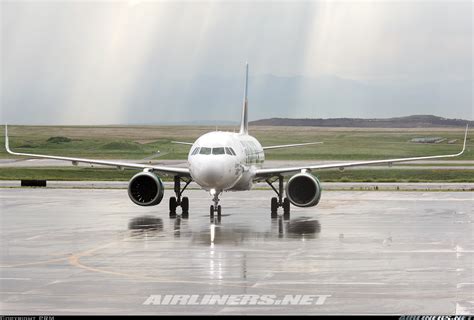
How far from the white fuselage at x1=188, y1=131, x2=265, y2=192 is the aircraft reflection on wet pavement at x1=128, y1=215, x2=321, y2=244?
1781 mm

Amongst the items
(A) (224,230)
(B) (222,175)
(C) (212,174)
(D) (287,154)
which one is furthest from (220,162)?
(D) (287,154)

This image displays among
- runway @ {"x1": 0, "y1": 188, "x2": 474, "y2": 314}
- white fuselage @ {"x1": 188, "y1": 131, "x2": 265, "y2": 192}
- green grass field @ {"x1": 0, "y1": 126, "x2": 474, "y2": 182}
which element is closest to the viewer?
runway @ {"x1": 0, "y1": 188, "x2": 474, "y2": 314}

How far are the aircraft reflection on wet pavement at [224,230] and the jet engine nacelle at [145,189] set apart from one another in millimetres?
1894

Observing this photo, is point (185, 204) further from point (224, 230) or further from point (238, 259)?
point (238, 259)

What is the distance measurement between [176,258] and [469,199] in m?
30.6

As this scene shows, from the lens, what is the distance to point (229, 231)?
32125 mm

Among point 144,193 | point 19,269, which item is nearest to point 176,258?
point 19,269

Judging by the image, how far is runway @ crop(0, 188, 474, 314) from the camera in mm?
17281

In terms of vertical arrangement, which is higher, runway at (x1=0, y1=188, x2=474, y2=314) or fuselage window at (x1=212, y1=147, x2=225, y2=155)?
fuselage window at (x1=212, y1=147, x2=225, y2=155)

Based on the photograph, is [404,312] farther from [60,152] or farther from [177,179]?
[60,152]
